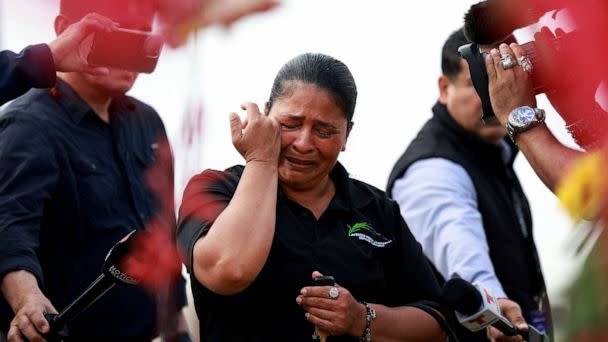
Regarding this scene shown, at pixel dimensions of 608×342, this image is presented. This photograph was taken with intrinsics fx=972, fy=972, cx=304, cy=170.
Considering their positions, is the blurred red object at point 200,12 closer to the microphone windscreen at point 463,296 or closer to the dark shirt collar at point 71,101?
the microphone windscreen at point 463,296

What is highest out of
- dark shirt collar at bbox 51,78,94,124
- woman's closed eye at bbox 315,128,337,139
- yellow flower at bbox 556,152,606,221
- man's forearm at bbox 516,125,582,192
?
yellow flower at bbox 556,152,606,221

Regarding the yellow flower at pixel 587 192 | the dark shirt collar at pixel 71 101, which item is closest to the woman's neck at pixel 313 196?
the dark shirt collar at pixel 71 101

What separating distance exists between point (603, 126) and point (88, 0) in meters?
1.81

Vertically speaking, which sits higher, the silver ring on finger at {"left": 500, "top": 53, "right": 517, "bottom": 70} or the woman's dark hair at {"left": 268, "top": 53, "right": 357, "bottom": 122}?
the silver ring on finger at {"left": 500, "top": 53, "right": 517, "bottom": 70}

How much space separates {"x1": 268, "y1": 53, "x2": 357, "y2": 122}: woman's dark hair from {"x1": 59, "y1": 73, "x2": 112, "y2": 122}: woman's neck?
3.88 feet

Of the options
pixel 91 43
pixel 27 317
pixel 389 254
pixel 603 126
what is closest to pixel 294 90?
pixel 389 254

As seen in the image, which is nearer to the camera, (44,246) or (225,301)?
(225,301)

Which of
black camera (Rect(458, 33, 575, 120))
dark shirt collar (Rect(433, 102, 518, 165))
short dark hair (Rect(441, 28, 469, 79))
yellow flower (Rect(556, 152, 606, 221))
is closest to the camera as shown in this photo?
yellow flower (Rect(556, 152, 606, 221))

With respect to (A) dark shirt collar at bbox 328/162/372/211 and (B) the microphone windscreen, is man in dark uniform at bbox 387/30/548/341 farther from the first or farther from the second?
(A) dark shirt collar at bbox 328/162/372/211

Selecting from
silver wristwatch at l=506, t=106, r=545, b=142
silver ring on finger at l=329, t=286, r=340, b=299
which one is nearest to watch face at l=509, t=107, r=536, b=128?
silver wristwatch at l=506, t=106, r=545, b=142

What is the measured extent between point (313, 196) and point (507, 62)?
612 millimetres

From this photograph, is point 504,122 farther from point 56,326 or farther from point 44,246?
point 44,246

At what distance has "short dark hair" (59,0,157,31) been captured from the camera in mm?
2306

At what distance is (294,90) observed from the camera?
2.47 metres
